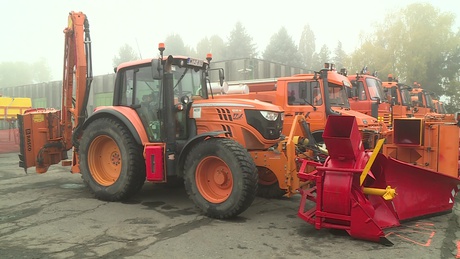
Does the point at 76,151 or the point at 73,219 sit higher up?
the point at 76,151

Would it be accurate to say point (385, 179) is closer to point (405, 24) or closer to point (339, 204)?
point (339, 204)

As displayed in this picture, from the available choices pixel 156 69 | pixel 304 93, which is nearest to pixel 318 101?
pixel 304 93

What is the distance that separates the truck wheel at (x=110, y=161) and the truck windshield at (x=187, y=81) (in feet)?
3.68

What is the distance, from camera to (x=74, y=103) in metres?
7.68

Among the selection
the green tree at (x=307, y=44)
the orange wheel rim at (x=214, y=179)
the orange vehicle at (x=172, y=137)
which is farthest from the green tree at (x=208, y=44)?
the orange wheel rim at (x=214, y=179)

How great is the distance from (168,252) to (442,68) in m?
36.7

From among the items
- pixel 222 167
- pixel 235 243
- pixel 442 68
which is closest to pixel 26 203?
pixel 222 167

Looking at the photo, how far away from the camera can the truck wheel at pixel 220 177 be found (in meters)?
4.98

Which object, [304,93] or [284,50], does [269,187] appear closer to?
[304,93]

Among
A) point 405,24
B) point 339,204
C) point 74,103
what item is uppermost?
point 405,24

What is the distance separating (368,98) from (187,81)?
6.31m

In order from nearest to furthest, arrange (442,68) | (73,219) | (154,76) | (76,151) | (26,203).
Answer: (73,219)
(154,76)
(26,203)
(76,151)
(442,68)

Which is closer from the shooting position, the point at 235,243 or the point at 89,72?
the point at 235,243

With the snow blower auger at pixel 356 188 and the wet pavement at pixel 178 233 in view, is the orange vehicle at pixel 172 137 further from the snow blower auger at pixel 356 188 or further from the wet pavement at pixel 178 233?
the snow blower auger at pixel 356 188
